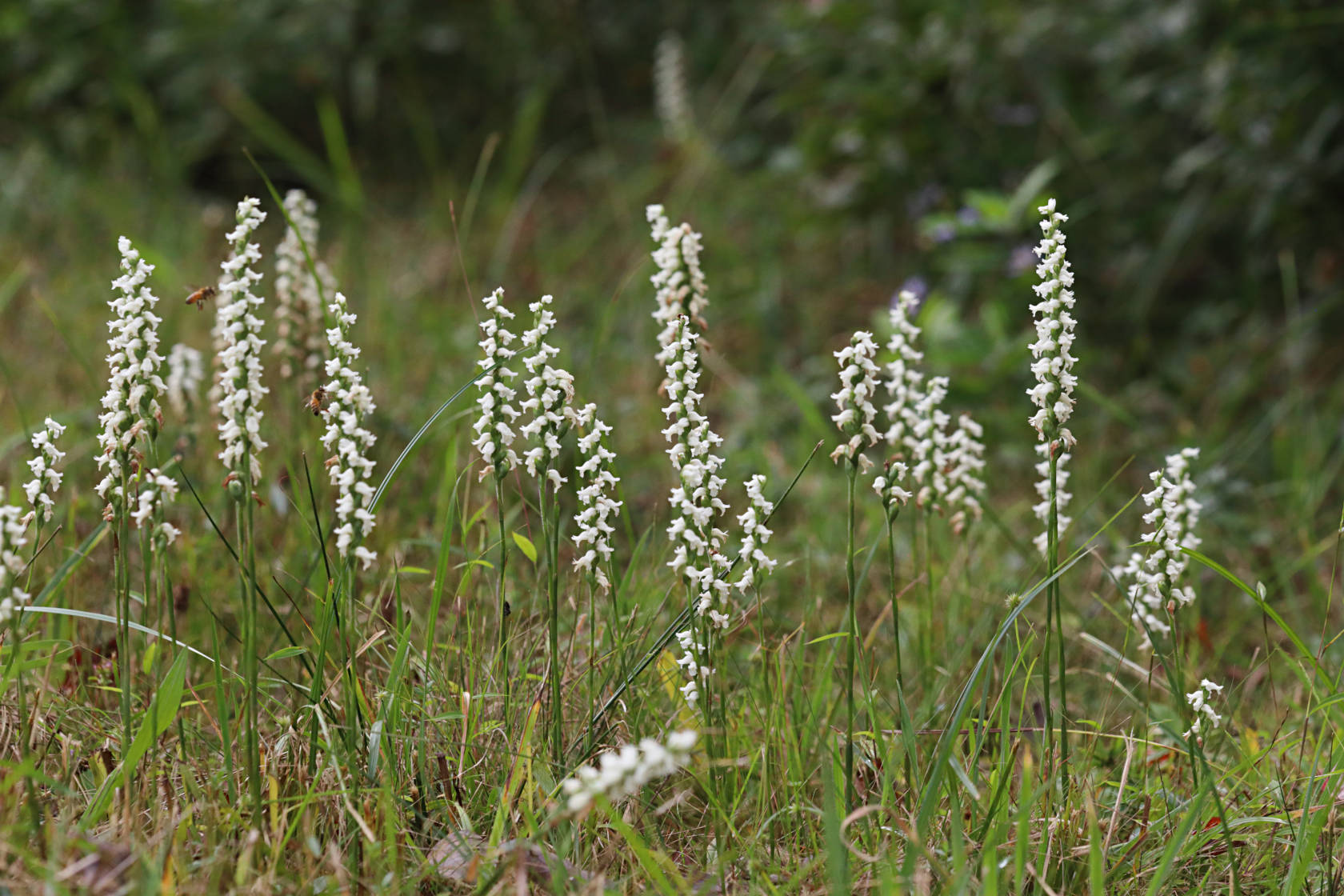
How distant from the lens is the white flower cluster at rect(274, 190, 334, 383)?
282 cm

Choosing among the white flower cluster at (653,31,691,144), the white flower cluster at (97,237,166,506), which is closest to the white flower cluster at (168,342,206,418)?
the white flower cluster at (97,237,166,506)

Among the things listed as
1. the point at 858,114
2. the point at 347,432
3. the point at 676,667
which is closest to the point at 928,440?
the point at 676,667

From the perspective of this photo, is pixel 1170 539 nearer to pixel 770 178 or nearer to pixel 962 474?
pixel 962 474

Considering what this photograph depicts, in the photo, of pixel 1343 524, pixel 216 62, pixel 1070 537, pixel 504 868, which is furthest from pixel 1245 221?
pixel 216 62

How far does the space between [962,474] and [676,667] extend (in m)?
0.79

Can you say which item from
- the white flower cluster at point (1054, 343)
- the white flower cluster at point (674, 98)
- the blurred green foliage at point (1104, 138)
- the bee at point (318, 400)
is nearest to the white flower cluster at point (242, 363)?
the bee at point (318, 400)

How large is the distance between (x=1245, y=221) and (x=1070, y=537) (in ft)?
6.34

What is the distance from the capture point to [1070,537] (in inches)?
135

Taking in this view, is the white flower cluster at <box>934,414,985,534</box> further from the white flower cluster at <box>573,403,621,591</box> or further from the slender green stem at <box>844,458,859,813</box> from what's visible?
the white flower cluster at <box>573,403,621,591</box>

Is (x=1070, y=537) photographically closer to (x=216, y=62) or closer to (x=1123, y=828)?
(x=1123, y=828)

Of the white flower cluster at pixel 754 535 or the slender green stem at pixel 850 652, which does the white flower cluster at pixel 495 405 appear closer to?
the white flower cluster at pixel 754 535

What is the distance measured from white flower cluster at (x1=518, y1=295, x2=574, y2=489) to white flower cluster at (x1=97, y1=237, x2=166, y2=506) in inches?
21.5

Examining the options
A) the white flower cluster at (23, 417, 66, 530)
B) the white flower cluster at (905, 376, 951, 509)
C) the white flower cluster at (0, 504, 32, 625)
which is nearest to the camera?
the white flower cluster at (0, 504, 32, 625)

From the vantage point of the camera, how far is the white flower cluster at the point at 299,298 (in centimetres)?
282
